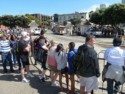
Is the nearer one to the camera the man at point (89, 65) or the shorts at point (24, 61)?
the man at point (89, 65)

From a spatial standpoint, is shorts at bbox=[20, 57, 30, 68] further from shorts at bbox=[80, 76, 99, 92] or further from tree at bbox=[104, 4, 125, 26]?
tree at bbox=[104, 4, 125, 26]

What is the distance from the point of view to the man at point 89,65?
26.3 feet

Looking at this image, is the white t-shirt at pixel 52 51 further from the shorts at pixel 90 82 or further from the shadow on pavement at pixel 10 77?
the shorts at pixel 90 82

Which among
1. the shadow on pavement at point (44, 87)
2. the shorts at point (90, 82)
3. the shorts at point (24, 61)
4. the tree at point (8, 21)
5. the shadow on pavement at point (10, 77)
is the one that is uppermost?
the shorts at point (90, 82)

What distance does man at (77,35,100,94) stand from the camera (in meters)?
8.03

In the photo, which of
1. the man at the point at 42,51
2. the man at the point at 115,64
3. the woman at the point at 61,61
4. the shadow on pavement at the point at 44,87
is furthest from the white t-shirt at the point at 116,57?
the man at the point at 42,51

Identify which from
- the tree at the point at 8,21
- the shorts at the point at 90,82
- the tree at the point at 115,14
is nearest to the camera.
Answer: the shorts at the point at 90,82

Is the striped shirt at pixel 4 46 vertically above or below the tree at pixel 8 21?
above

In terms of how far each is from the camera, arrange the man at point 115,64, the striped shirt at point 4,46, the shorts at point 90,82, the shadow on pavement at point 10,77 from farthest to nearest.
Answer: the striped shirt at point 4,46 < the shadow on pavement at point 10,77 < the shorts at point 90,82 < the man at point 115,64

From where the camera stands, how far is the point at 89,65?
26.5 feet

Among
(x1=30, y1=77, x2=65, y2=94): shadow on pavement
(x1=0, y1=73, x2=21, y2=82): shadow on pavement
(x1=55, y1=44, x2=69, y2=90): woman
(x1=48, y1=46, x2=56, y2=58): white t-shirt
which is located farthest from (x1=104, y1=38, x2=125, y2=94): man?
(x1=0, y1=73, x2=21, y2=82): shadow on pavement

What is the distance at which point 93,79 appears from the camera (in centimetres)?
818

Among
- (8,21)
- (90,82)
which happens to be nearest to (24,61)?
(90,82)

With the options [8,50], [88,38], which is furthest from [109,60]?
[8,50]
